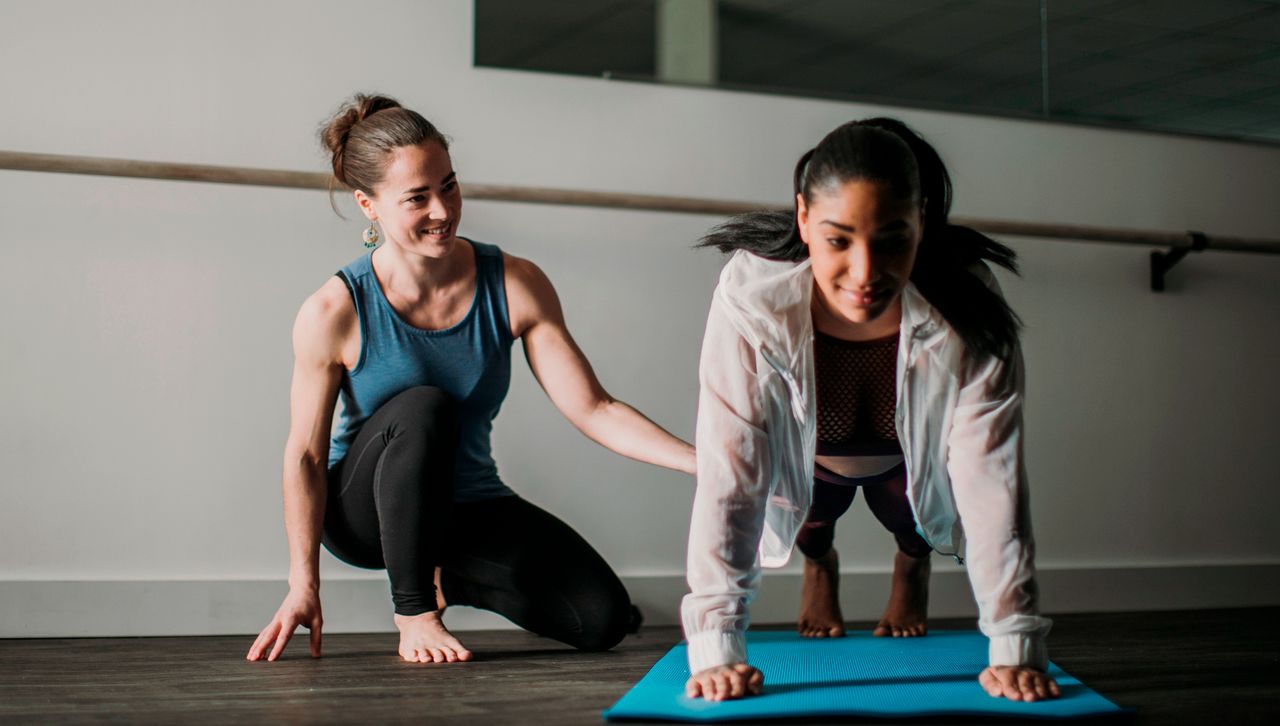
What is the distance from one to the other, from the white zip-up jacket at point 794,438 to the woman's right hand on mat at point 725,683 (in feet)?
0.04

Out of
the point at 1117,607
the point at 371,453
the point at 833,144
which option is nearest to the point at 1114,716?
the point at 833,144

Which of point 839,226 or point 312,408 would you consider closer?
point 839,226

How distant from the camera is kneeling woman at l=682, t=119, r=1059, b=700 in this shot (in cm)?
121

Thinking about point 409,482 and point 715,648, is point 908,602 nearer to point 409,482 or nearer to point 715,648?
point 715,648

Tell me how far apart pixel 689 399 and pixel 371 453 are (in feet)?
2.67

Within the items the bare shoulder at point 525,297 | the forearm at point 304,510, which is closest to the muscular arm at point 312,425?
the forearm at point 304,510

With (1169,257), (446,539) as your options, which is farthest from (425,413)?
(1169,257)

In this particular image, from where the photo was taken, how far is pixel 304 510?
1.68 m

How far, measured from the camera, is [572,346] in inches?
70.9

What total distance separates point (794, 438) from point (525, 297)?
0.57 m

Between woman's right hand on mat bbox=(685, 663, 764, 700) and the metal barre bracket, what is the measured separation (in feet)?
5.47

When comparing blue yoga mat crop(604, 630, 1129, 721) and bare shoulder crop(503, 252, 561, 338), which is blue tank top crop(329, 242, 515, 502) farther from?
blue yoga mat crop(604, 630, 1129, 721)

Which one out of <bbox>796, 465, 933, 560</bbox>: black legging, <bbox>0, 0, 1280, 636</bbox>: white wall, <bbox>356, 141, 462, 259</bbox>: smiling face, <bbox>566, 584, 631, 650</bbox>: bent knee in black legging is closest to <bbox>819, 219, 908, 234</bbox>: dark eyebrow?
<bbox>796, 465, 933, 560</bbox>: black legging

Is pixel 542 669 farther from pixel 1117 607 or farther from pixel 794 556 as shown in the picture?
pixel 1117 607
